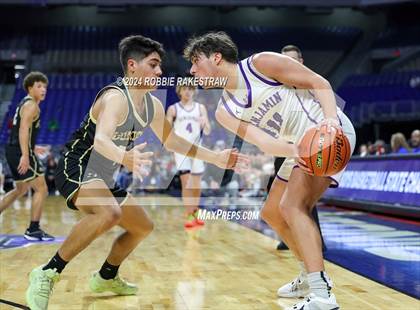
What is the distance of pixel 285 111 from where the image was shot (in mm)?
3178

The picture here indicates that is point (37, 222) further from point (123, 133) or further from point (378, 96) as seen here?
point (378, 96)

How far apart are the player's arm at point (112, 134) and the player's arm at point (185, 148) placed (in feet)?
1.38

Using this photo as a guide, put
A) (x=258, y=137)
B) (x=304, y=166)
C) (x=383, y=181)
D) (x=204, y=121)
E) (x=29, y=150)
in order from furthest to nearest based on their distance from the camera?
(x=383, y=181), (x=204, y=121), (x=29, y=150), (x=258, y=137), (x=304, y=166)

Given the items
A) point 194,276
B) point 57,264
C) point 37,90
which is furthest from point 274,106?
point 37,90

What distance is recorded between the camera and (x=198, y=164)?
7.69m

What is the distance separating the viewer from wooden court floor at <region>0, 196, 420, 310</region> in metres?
3.38

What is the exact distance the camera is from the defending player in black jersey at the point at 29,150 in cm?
589

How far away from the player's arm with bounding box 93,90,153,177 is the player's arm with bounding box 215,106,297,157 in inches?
21.5

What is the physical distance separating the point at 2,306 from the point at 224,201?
338 inches

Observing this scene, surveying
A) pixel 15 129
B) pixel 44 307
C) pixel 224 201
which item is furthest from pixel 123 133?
pixel 224 201

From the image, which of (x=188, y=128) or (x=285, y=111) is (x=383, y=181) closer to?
(x=188, y=128)

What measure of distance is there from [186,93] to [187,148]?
12.9 feet

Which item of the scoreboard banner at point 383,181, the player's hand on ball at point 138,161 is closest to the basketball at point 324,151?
the player's hand on ball at point 138,161

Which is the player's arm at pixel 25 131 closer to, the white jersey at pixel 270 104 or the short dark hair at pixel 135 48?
the short dark hair at pixel 135 48
